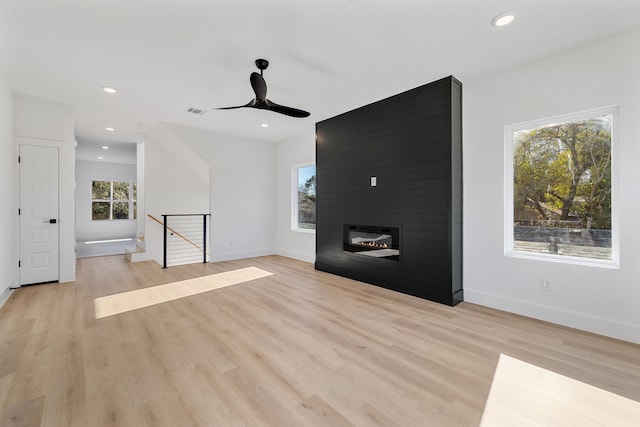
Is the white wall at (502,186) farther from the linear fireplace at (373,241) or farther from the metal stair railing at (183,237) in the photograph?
the metal stair railing at (183,237)

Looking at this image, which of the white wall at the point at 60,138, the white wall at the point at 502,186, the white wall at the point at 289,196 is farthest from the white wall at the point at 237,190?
the white wall at the point at 502,186

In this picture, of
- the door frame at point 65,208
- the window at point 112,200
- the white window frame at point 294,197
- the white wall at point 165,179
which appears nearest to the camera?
the door frame at point 65,208

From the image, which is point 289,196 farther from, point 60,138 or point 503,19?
point 503,19

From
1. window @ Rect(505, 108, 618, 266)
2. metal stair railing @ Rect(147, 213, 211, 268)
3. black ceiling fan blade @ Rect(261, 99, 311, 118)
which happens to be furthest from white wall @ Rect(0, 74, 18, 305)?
window @ Rect(505, 108, 618, 266)

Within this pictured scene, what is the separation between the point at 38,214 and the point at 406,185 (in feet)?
18.0

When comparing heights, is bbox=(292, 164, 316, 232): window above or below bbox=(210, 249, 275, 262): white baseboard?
above

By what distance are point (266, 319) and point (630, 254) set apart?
3488mm

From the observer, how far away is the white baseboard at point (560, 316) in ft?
8.32

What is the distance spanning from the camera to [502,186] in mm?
3266

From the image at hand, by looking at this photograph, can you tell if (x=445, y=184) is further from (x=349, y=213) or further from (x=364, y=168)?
(x=349, y=213)

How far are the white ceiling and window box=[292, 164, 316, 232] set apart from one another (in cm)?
229

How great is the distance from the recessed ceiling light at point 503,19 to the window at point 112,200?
11.7 meters

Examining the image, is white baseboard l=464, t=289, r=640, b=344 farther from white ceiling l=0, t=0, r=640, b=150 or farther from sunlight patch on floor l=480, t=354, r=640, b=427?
white ceiling l=0, t=0, r=640, b=150

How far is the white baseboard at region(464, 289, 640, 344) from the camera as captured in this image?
254cm
